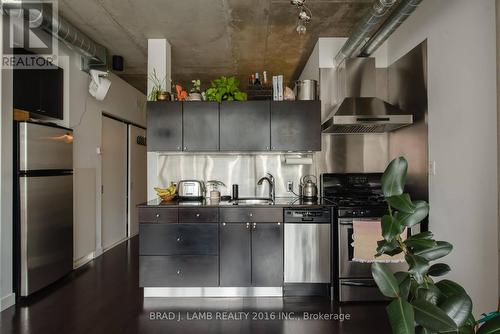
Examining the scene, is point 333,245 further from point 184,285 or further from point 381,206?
point 184,285

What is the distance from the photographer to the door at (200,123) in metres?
3.40

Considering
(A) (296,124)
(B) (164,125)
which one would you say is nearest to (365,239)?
(A) (296,124)

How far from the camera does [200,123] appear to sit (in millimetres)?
3406

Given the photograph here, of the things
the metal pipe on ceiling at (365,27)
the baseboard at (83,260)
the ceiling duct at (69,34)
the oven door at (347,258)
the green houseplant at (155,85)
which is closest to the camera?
the metal pipe on ceiling at (365,27)

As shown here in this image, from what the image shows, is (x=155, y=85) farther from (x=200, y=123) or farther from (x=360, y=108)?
(x=360, y=108)

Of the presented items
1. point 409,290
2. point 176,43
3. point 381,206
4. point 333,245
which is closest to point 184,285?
point 333,245

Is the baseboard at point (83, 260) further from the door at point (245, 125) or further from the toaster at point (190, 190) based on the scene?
the door at point (245, 125)

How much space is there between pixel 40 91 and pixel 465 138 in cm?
407

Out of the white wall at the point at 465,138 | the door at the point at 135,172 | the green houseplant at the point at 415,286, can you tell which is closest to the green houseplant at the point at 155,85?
the door at the point at 135,172

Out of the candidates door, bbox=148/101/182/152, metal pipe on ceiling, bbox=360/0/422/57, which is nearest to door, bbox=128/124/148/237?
door, bbox=148/101/182/152

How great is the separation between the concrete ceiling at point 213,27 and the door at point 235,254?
2217mm

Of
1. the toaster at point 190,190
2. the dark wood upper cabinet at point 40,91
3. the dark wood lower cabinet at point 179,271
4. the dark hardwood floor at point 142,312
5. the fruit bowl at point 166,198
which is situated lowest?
the dark hardwood floor at point 142,312

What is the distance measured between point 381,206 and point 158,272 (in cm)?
232

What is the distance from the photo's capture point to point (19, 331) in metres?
2.41
